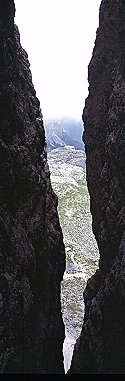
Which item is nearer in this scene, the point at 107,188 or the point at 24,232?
the point at 24,232

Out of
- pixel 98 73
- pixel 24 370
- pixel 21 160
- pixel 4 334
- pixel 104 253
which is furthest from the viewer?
pixel 98 73

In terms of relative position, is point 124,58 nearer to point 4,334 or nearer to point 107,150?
point 107,150

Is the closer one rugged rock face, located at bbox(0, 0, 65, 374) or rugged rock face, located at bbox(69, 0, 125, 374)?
rugged rock face, located at bbox(0, 0, 65, 374)

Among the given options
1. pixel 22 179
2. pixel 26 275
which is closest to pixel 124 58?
pixel 22 179

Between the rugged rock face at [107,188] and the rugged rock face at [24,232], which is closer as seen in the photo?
the rugged rock face at [24,232]
